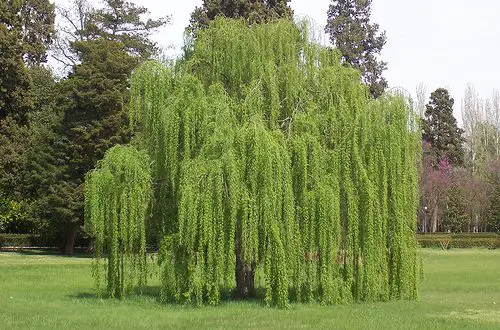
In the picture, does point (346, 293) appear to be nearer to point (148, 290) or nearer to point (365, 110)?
point (365, 110)

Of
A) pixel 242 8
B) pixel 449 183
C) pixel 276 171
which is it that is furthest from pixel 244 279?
pixel 449 183

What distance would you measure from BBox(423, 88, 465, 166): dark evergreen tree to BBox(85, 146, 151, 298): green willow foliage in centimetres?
5689

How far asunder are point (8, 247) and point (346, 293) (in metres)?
39.0

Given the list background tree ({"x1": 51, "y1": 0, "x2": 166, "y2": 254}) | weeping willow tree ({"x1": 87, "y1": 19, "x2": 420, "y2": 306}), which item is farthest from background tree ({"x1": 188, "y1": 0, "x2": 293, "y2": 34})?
weeping willow tree ({"x1": 87, "y1": 19, "x2": 420, "y2": 306})

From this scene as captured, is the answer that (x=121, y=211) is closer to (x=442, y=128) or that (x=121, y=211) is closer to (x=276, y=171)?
(x=276, y=171)

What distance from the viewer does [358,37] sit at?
174 feet

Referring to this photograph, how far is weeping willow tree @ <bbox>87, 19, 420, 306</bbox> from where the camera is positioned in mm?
16844

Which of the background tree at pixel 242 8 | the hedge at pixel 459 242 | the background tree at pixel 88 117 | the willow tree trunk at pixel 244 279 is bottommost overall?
the hedge at pixel 459 242

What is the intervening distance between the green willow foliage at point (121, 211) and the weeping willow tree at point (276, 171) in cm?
26

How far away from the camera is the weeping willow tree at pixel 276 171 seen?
16.8 metres

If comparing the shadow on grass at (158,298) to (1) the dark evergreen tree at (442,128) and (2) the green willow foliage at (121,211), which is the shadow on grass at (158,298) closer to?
(2) the green willow foliage at (121,211)

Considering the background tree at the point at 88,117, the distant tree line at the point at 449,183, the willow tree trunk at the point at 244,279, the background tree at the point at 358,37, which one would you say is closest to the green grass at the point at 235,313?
the willow tree trunk at the point at 244,279

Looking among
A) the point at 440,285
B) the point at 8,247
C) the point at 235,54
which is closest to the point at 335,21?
the point at 8,247

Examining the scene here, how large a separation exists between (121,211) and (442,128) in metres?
58.7
